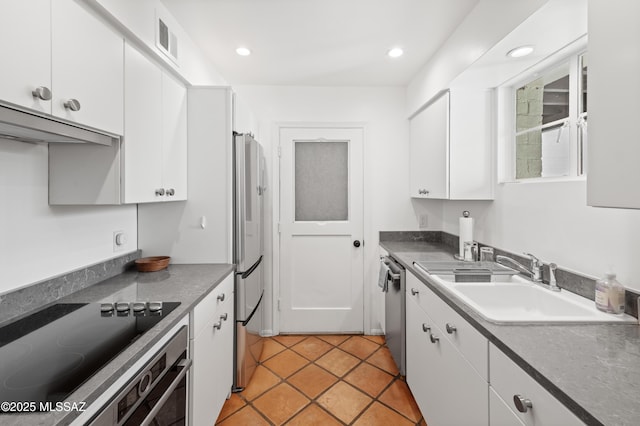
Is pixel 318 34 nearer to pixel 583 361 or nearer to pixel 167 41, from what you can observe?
pixel 167 41

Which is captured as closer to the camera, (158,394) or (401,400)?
(158,394)

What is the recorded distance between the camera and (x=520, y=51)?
5.70 ft

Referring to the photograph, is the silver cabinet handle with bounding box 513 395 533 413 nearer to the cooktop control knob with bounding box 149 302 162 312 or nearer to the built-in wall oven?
the built-in wall oven

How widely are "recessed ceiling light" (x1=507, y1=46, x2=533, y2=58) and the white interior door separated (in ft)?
5.30

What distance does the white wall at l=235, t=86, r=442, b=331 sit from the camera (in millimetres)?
3174

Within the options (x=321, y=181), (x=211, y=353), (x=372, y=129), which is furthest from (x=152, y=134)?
(x=372, y=129)

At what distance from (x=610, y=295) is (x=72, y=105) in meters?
2.16

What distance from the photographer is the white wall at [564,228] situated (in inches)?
51.4

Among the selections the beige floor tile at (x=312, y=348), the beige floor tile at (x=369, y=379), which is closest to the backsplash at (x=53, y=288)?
the beige floor tile at (x=312, y=348)

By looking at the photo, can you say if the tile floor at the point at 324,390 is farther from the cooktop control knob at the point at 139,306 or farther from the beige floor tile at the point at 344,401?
the cooktop control knob at the point at 139,306

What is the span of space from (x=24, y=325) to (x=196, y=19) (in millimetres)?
1895

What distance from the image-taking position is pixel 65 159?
143cm

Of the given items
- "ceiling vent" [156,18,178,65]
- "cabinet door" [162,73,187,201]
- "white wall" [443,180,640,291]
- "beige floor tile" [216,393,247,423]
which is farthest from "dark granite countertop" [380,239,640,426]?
"ceiling vent" [156,18,178,65]

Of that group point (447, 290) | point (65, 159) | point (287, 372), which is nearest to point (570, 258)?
point (447, 290)
